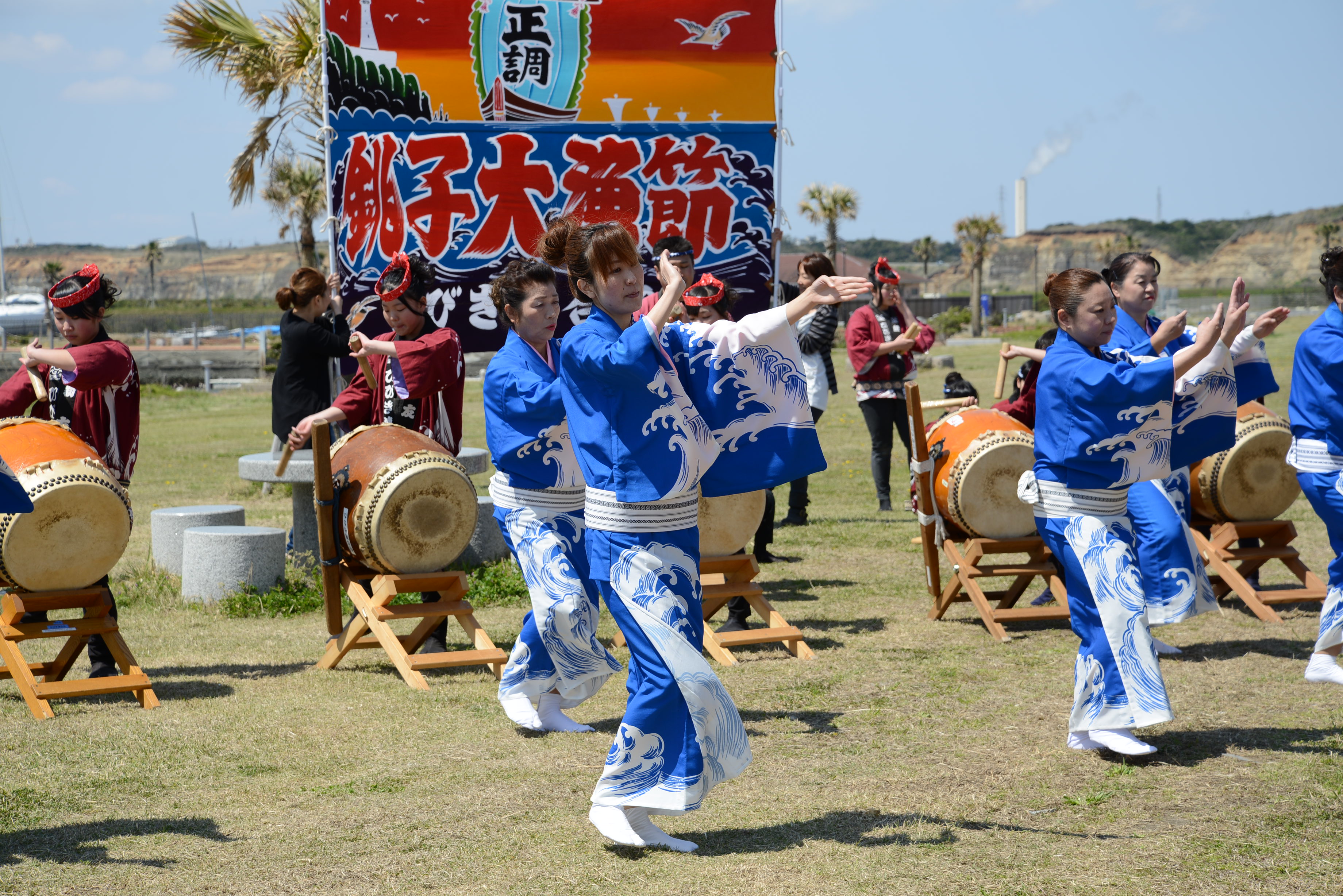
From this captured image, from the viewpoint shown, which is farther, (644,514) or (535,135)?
(535,135)

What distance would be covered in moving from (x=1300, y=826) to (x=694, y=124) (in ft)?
18.5

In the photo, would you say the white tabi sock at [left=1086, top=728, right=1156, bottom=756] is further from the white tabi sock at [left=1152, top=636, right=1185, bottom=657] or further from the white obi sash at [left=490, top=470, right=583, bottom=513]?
the white obi sash at [left=490, top=470, right=583, bottom=513]

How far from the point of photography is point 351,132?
729cm

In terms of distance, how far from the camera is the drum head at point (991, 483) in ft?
20.1

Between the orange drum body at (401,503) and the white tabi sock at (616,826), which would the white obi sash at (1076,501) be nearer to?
the white tabi sock at (616,826)

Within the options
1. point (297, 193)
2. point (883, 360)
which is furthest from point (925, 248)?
point (883, 360)

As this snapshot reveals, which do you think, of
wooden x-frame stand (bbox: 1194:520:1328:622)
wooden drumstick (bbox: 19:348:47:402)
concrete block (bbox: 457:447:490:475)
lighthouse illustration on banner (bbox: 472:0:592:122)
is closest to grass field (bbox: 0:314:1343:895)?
wooden x-frame stand (bbox: 1194:520:1328:622)

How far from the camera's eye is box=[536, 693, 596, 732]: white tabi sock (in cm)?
473

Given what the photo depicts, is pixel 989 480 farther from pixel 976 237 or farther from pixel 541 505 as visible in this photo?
pixel 976 237

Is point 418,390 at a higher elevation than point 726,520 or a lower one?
higher

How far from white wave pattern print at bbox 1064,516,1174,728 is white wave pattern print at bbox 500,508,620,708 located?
1740 millimetres

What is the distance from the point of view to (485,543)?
315 inches

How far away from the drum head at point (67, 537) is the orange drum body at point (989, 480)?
383 cm

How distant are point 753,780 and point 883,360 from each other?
5.44 meters
